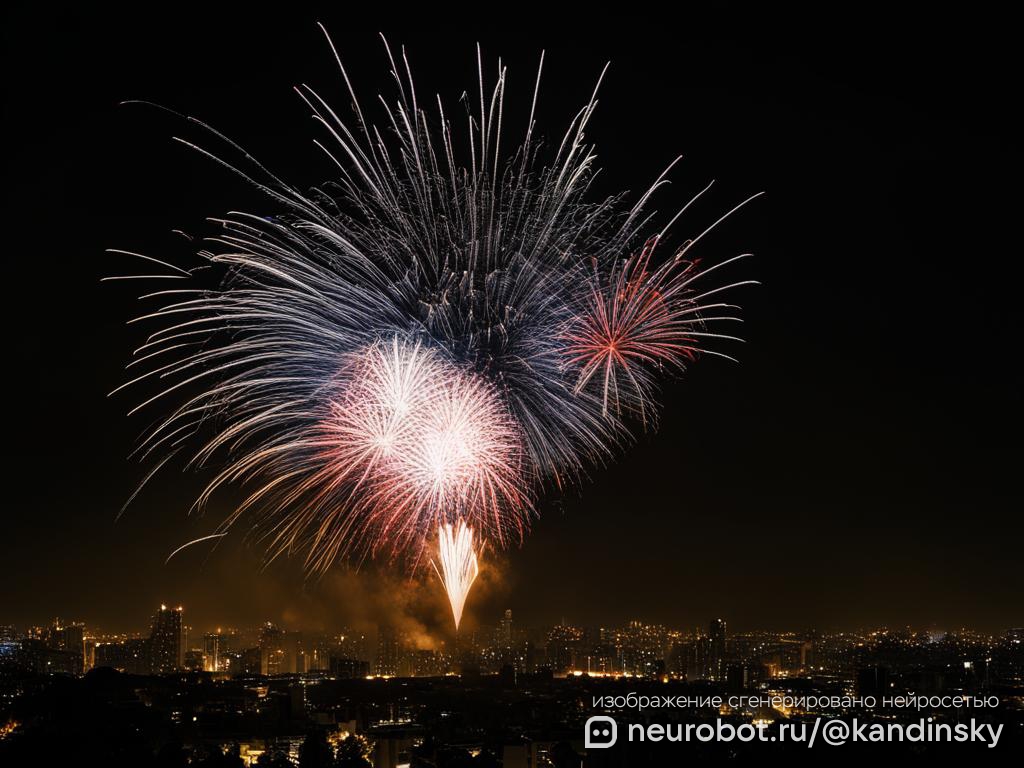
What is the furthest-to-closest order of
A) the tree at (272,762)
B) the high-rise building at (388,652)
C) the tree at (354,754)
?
the high-rise building at (388,652) < the tree at (272,762) < the tree at (354,754)

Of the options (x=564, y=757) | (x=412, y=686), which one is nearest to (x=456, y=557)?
(x=564, y=757)

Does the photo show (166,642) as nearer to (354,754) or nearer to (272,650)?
(272,650)

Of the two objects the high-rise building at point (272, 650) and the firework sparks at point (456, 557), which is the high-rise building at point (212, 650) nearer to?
the high-rise building at point (272, 650)

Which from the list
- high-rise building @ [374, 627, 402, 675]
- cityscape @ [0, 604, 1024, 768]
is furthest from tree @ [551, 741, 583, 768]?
high-rise building @ [374, 627, 402, 675]

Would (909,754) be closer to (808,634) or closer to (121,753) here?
(121,753)

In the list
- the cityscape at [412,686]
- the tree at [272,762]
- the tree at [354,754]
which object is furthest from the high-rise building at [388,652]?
the tree at [272,762]

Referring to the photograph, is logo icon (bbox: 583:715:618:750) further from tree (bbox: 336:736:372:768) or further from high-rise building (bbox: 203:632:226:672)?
high-rise building (bbox: 203:632:226:672)

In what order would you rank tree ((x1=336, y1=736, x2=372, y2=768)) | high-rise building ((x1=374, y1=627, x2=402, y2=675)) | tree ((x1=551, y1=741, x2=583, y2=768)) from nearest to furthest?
tree ((x1=551, y1=741, x2=583, y2=768)), tree ((x1=336, y1=736, x2=372, y2=768)), high-rise building ((x1=374, y1=627, x2=402, y2=675))
